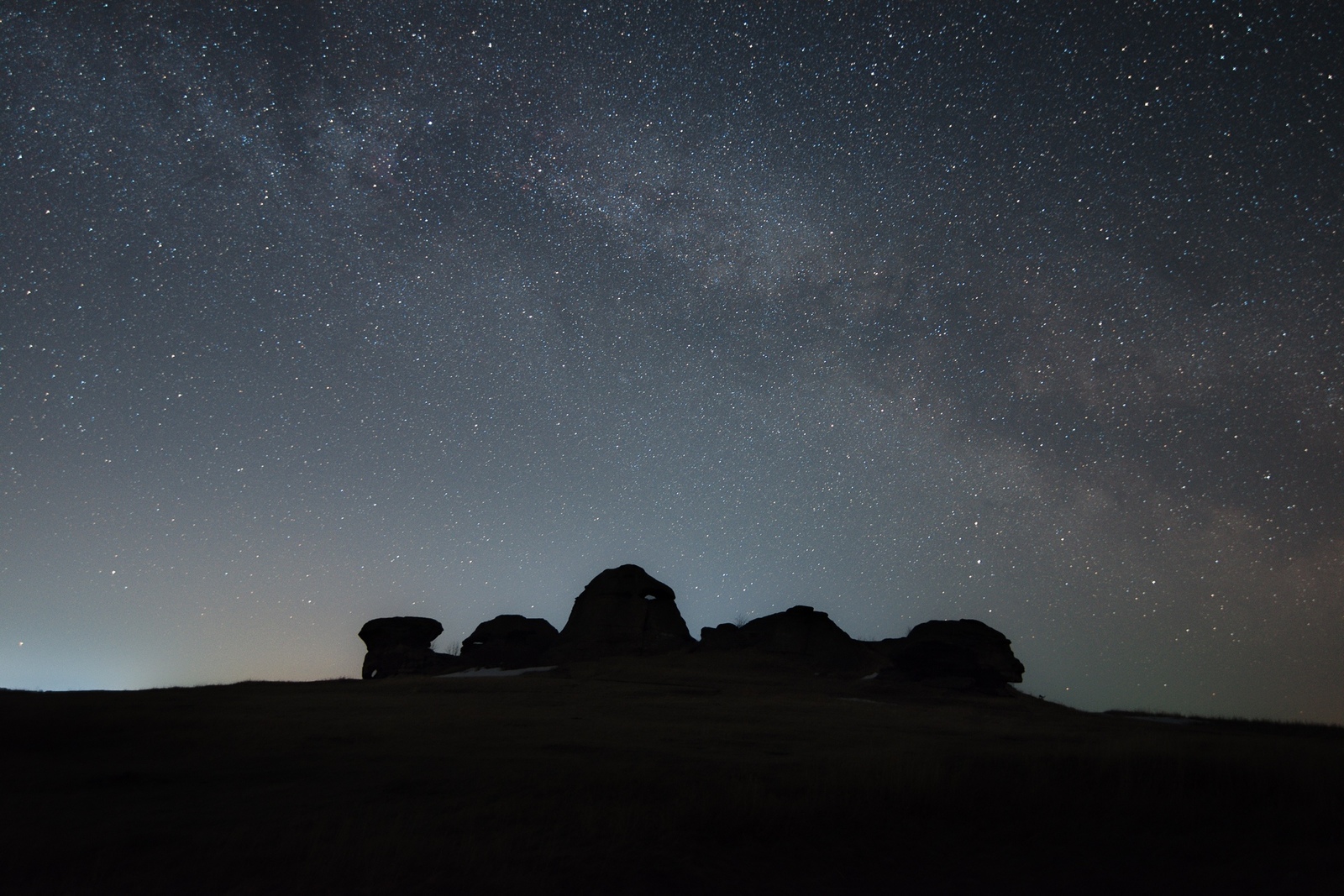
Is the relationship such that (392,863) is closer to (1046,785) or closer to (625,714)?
(1046,785)

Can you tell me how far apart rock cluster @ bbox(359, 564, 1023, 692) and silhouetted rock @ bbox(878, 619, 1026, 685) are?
46mm

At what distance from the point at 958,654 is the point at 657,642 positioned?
17.0 metres

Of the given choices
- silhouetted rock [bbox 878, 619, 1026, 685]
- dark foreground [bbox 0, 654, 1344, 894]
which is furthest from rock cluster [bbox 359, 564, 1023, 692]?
dark foreground [bbox 0, 654, 1344, 894]

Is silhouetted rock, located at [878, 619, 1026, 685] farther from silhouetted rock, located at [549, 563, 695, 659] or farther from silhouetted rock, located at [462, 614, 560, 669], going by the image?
silhouetted rock, located at [462, 614, 560, 669]

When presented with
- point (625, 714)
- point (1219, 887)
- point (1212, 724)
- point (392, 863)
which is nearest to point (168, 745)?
point (392, 863)

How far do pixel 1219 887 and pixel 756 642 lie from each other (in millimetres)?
36861

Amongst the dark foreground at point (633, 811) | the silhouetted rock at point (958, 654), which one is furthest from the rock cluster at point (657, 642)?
the dark foreground at point (633, 811)

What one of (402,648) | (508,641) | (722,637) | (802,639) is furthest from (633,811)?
(402,648)

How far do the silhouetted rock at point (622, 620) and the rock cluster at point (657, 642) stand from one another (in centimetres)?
6

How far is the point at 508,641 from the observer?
2014 inches

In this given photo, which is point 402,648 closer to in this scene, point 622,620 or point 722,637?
point 622,620

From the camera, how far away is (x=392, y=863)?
740 centimetres

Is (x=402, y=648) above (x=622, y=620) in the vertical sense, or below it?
below

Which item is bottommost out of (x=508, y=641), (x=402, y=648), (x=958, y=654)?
(x=402, y=648)
